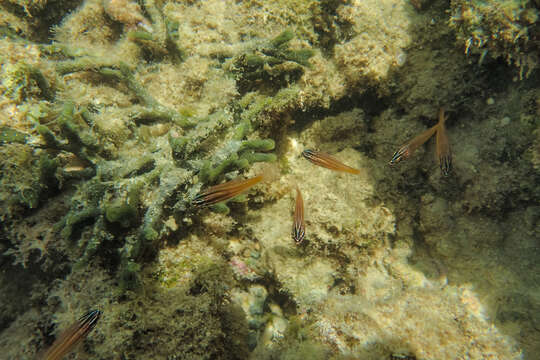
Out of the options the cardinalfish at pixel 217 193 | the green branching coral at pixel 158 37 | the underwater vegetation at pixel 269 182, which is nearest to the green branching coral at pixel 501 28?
the underwater vegetation at pixel 269 182

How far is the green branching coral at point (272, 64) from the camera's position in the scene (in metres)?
3.34

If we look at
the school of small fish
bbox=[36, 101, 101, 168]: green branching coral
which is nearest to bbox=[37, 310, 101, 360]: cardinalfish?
the school of small fish

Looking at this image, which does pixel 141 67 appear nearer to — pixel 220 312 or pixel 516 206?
pixel 220 312

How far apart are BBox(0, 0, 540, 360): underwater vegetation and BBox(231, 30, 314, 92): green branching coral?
3 cm

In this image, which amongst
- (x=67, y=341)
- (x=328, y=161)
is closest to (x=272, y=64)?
(x=328, y=161)

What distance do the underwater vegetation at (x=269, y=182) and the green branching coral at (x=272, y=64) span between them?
0.09 feet

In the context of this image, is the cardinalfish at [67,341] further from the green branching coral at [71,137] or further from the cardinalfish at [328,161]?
the cardinalfish at [328,161]

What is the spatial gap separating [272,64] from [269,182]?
162 cm

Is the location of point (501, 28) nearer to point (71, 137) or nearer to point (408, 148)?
point (408, 148)

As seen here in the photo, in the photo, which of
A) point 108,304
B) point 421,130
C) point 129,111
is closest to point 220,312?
point 108,304

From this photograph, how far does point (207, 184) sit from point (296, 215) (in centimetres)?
104

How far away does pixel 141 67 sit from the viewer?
3.75 m

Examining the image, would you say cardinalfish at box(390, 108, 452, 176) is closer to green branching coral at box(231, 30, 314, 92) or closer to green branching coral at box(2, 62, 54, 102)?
green branching coral at box(231, 30, 314, 92)

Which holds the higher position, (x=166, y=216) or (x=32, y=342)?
(x=166, y=216)
